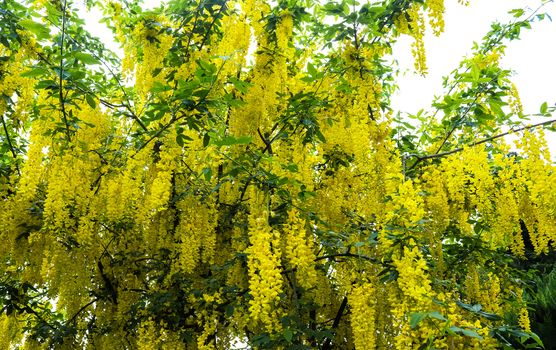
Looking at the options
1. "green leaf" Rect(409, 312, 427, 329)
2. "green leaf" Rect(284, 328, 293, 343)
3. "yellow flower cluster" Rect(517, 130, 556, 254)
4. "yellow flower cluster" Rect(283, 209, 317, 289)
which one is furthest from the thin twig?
"yellow flower cluster" Rect(517, 130, 556, 254)

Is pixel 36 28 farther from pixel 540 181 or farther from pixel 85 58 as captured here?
pixel 540 181

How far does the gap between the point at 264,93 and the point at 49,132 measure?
1699 millimetres

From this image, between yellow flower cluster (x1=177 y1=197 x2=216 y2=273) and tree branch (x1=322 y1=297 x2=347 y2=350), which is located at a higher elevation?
yellow flower cluster (x1=177 y1=197 x2=216 y2=273)

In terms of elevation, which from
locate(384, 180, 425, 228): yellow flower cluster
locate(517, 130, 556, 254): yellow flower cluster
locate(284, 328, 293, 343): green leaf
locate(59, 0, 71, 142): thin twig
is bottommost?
locate(284, 328, 293, 343): green leaf

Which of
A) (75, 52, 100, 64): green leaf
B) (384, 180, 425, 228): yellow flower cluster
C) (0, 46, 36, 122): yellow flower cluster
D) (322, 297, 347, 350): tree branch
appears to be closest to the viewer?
(384, 180, 425, 228): yellow flower cluster

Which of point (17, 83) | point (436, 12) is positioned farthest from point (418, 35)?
point (17, 83)

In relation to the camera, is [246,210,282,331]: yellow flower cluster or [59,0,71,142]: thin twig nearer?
[246,210,282,331]: yellow flower cluster

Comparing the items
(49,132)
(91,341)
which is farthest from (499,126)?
(91,341)

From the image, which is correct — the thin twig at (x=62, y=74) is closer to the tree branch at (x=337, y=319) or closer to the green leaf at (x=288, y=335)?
the green leaf at (x=288, y=335)

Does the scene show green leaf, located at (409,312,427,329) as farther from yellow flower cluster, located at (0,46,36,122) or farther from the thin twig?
yellow flower cluster, located at (0,46,36,122)

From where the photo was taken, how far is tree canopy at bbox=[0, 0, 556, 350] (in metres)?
3.20

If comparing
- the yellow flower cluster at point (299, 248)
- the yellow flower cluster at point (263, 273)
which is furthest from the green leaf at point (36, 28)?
the yellow flower cluster at point (299, 248)

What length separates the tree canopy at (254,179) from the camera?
3201 millimetres

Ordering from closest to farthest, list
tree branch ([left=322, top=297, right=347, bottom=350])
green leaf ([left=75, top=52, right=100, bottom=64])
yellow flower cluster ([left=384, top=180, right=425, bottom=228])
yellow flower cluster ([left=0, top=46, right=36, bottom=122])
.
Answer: yellow flower cluster ([left=384, top=180, right=425, bottom=228]) < green leaf ([left=75, top=52, right=100, bottom=64]) < yellow flower cluster ([left=0, top=46, right=36, bottom=122]) < tree branch ([left=322, top=297, right=347, bottom=350])
